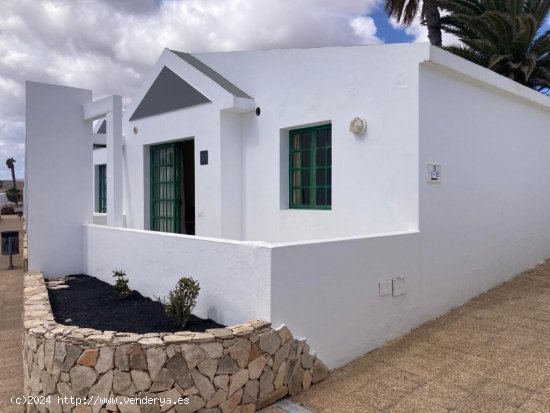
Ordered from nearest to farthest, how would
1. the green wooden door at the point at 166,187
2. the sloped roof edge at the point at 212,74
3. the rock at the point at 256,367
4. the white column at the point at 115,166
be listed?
the rock at the point at 256,367 < the sloped roof edge at the point at 212,74 < the white column at the point at 115,166 < the green wooden door at the point at 166,187

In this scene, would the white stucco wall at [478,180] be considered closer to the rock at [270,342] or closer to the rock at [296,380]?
the rock at [296,380]

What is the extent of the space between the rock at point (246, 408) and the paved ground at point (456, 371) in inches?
4.7

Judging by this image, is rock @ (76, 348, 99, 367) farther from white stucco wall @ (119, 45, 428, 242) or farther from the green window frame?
the green window frame

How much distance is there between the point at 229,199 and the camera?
7.94 m

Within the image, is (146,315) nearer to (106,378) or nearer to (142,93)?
(106,378)

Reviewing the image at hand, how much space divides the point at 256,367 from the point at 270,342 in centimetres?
25

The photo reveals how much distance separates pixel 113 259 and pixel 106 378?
3.72 meters

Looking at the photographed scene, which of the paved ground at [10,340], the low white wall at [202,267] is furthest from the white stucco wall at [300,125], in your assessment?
the paved ground at [10,340]

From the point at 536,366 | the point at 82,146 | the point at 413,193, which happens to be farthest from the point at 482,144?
the point at 82,146

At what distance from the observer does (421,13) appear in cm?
1469

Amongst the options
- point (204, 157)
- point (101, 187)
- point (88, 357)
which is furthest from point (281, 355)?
point (101, 187)

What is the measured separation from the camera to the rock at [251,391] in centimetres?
389

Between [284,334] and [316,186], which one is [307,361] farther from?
[316,186]

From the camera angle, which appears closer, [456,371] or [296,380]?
[296,380]
